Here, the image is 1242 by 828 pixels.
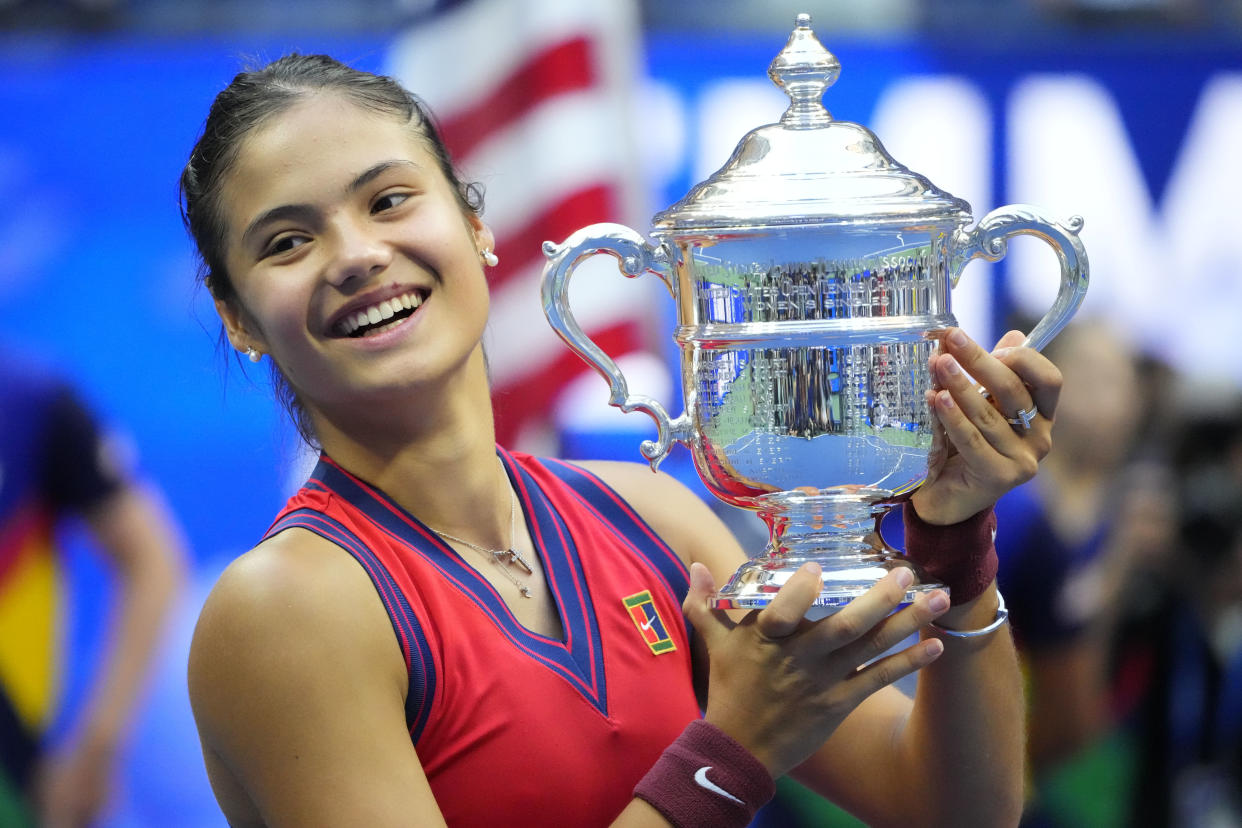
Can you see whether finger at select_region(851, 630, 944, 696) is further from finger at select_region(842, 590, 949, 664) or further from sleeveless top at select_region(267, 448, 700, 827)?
sleeveless top at select_region(267, 448, 700, 827)

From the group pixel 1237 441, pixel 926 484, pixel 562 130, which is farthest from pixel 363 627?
pixel 1237 441

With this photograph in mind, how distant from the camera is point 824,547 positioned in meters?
1.25

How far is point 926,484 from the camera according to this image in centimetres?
128

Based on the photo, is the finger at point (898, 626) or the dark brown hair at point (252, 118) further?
the dark brown hair at point (252, 118)

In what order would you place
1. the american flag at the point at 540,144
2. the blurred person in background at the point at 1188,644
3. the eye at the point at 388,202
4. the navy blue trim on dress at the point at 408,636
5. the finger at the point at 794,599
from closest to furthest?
the finger at the point at 794,599 → the navy blue trim on dress at the point at 408,636 → the eye at the point at 388,202 → the american flag at the point at 540,144 → the blurred person in background at the point at 1188,644

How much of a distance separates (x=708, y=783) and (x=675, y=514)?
1.45 feet

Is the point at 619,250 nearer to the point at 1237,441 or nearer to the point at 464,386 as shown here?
the point at 464,386

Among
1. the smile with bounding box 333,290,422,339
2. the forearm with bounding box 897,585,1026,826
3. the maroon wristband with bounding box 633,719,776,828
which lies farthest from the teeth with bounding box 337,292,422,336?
the forearm with bounding box 897,585,1026,826

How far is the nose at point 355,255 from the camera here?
4.11ft

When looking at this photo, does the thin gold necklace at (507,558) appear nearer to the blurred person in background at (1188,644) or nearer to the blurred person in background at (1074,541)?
the blurred person in background at (1074,541)

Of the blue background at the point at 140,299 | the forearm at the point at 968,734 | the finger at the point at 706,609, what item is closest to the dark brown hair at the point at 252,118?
the finger at the point at 706,609

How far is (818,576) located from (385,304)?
465 mm

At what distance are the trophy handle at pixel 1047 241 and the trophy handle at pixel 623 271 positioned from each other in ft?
0.94

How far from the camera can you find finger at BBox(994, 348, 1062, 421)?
1182 mm
